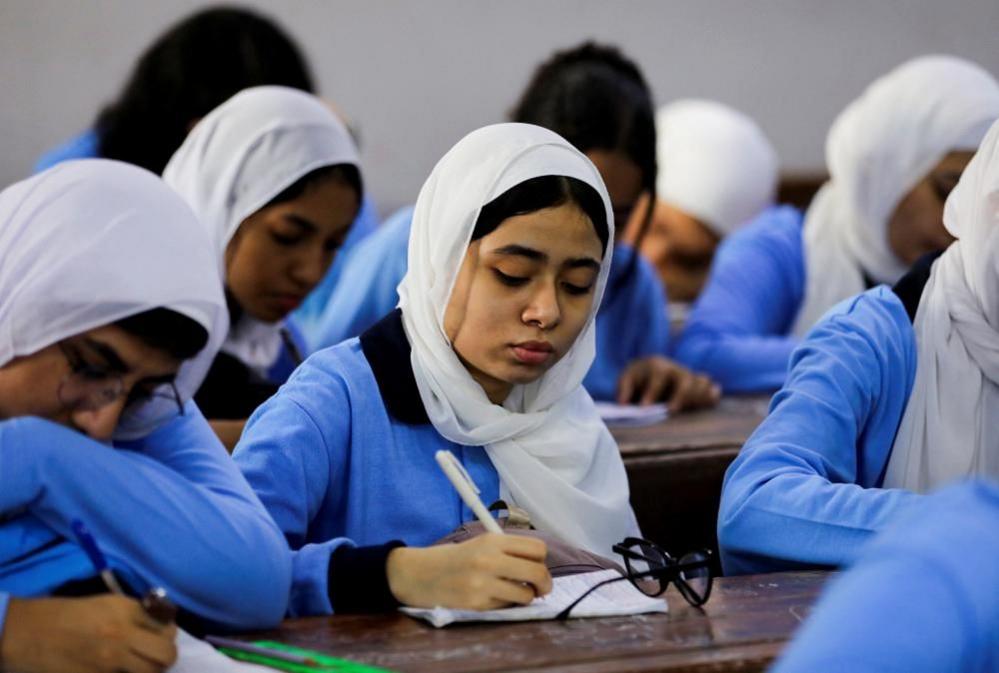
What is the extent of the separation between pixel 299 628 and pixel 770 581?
0.57 meters

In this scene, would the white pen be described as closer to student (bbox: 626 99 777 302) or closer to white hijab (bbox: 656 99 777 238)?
student (bbox: 626 99 777 302)

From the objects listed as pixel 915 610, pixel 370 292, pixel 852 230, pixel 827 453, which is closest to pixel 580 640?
pixel 915 610

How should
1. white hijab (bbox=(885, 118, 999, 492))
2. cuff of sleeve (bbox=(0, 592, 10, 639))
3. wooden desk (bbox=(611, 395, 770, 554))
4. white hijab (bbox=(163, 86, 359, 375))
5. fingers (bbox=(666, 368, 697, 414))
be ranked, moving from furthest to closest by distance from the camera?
fingers (bbox=(666, 368, 697, 414)), white hijab (bbox=(163, 86, 359, 375)), wooden desk (bbox=(611, 395, 770, 554)), white hijab (bbox=(885, 118, 999, 492)), cuff of sleeve (bbox=(0, 592, 10, 639))

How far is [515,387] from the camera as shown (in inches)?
87.5

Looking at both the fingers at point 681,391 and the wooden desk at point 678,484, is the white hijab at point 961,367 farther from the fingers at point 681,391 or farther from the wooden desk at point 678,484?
the fingers at point 681,391

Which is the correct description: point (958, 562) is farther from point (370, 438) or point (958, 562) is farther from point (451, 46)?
point (451, 46)

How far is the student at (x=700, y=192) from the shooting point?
5.17 metres

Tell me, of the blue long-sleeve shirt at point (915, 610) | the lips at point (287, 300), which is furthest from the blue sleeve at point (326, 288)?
the blue long-sleeve shirt at point (915, 610)

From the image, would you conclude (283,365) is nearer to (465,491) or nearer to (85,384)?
(465,491)

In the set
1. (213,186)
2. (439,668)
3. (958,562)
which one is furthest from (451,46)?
(958,562)

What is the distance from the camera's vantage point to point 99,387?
1.62m

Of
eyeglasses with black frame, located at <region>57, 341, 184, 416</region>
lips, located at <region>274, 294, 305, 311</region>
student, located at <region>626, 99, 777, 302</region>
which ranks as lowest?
student, located at <region>626, 99, 777, 302</region>

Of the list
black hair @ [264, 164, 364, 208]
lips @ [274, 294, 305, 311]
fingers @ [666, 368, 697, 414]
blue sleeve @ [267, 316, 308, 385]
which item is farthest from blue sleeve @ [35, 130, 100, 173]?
fingers @ [666, 368, 697, 414]

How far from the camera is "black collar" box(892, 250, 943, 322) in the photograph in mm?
2375
